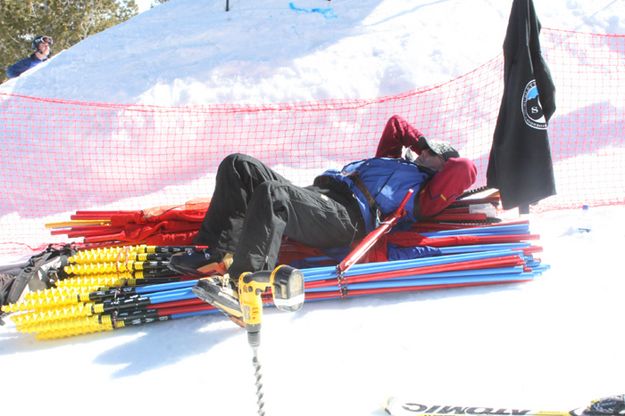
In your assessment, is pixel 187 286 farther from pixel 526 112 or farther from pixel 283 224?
pixel 526 112

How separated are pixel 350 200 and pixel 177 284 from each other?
1.18 meters

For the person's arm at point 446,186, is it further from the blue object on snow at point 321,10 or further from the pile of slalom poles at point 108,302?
the blue object on snow at point 321,10

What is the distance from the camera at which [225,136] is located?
6504mm

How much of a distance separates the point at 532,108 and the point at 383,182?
39.7 inches

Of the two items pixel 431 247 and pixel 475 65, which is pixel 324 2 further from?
pixel 431 247

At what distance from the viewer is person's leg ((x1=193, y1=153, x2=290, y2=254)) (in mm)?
3396

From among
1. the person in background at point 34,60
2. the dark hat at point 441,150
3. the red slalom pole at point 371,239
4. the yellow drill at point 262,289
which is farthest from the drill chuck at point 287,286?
the person in background at point 34,60

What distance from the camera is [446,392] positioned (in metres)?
2.42

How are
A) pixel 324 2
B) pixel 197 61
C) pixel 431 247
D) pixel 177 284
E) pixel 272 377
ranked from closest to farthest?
pixel 272 377
pixel 177 284
pixel 431 247
pixel 197 61
pixel 324 2

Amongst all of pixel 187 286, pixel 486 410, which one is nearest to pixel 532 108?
pixel 486 410

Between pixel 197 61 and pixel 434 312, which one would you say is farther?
pixel 197 61

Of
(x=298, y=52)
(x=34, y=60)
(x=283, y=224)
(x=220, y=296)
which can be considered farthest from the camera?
(x=34, y=60)

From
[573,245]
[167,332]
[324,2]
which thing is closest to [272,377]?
[167,332]

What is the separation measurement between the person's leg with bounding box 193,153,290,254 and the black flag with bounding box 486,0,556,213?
4.67ft
